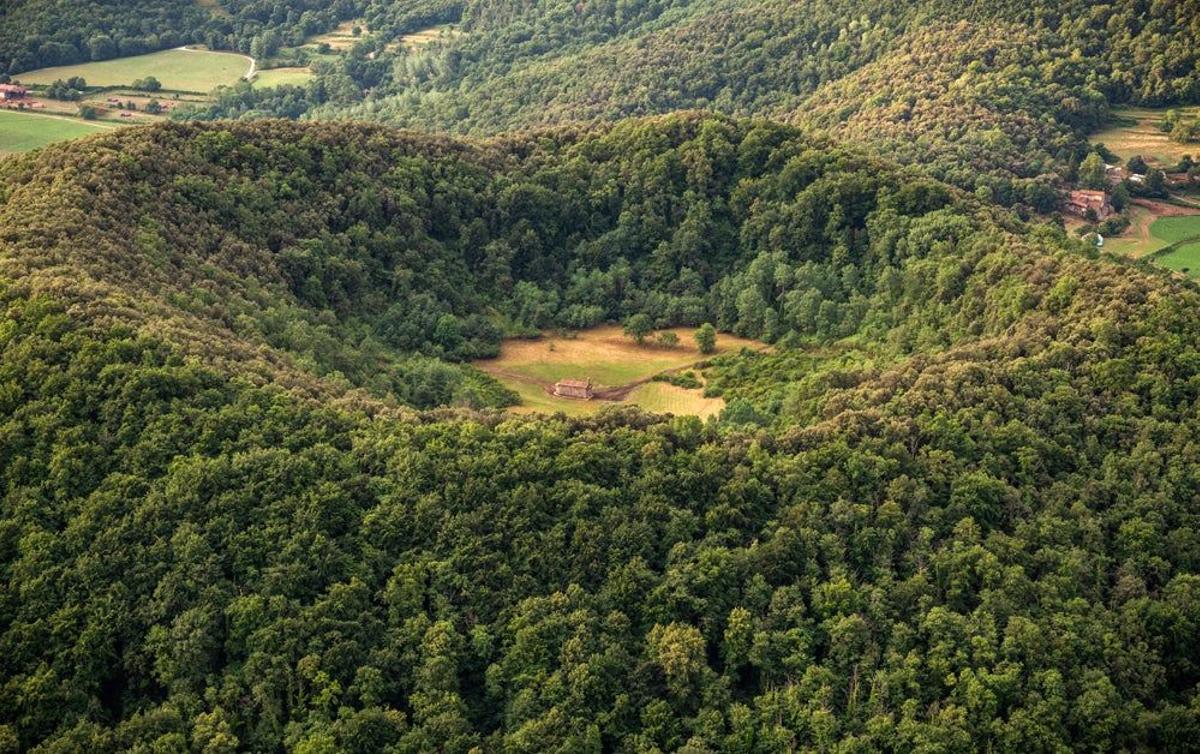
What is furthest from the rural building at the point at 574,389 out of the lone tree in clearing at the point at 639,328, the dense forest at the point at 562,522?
the lone tree in clearing at the point at 639,328

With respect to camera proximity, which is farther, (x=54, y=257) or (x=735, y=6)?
(x=735, y=6)

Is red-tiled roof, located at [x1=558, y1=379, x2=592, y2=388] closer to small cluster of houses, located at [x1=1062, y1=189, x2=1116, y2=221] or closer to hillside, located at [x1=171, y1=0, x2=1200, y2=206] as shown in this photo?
hillside, located at [x1=171, y1=0, x2=1200, y2=206]

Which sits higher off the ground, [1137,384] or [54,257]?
[54,257]

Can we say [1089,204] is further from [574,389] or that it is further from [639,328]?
[574,389]

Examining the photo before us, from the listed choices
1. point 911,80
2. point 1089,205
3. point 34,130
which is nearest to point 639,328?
point 1089,205

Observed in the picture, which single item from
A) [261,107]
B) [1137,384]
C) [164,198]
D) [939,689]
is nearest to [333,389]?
[164,198]

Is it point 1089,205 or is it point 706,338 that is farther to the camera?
point 1089,205

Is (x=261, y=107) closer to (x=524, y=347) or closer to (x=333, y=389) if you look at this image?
(x=524, y=347)
